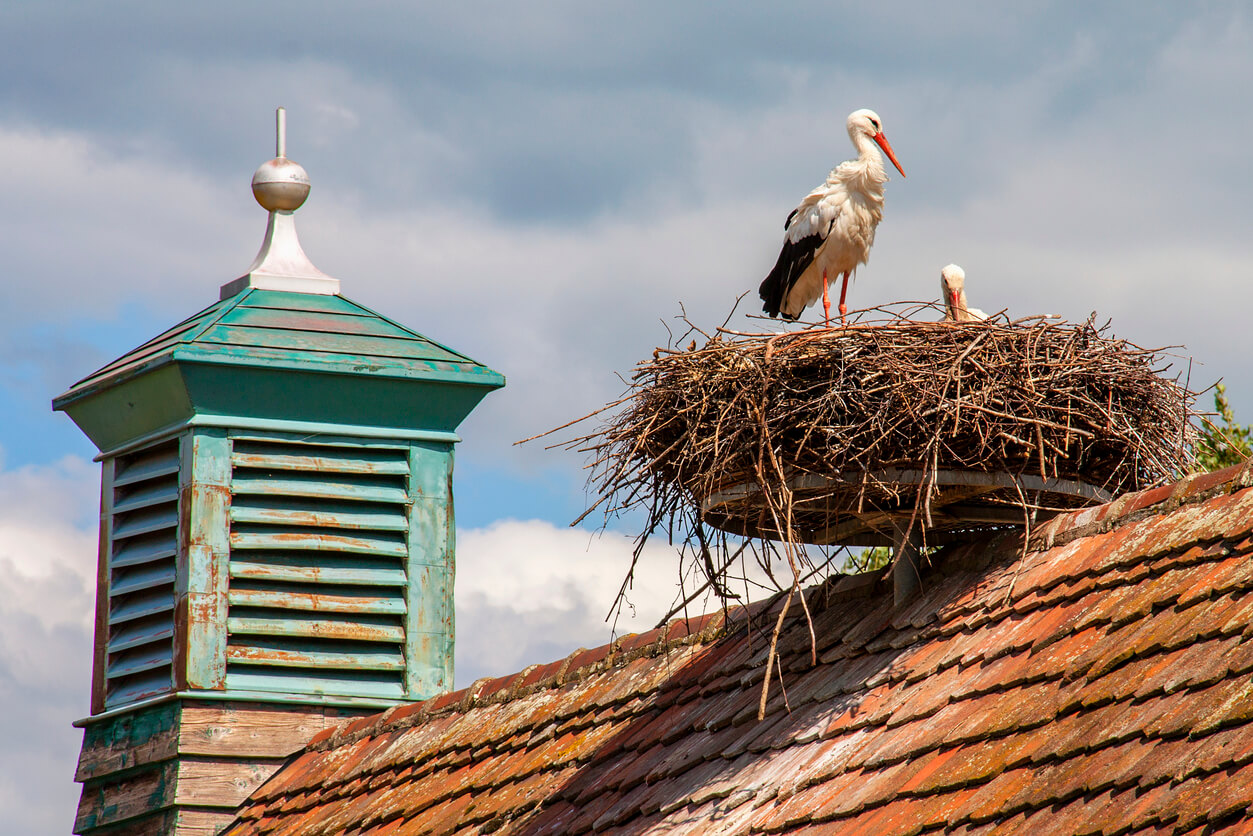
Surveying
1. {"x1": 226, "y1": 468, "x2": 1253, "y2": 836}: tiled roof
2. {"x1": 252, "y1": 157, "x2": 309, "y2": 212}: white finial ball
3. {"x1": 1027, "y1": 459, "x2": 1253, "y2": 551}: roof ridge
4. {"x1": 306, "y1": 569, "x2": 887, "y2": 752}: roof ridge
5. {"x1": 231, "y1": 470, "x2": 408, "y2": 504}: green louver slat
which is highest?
{"x1": 252, "y1": 157, "x2": 309, "y2": 212}: white finial ball

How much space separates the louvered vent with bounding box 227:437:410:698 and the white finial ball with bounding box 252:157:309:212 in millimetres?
1742

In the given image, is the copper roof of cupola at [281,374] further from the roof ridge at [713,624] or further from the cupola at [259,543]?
the roof ridge at [713,624]

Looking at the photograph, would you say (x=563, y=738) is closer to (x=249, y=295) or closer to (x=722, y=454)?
(x=722, y=454)

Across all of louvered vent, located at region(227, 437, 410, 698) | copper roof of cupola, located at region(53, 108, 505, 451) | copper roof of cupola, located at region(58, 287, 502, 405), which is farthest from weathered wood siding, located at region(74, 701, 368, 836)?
copper roof of cupola, located at region(58, 287, 502, 405)

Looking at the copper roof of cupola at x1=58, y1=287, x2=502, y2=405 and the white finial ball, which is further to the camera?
the white finial ball

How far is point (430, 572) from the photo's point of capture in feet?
31.2

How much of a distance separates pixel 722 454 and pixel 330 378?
13.1ft

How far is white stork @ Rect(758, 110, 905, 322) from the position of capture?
29.9 ft

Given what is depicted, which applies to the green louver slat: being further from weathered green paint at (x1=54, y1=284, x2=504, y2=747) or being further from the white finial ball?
the white finial ball

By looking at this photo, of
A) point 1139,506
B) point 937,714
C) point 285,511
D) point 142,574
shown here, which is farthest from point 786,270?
point 937,714

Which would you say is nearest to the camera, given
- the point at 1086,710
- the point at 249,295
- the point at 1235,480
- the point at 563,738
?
the point at 1086,710

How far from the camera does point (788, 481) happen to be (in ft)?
19.2

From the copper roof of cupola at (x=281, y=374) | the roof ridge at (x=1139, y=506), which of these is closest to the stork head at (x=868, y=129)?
the copper roof of cupola at (x=281, y=374)

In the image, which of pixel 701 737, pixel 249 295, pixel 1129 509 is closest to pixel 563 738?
pixel 701 737
